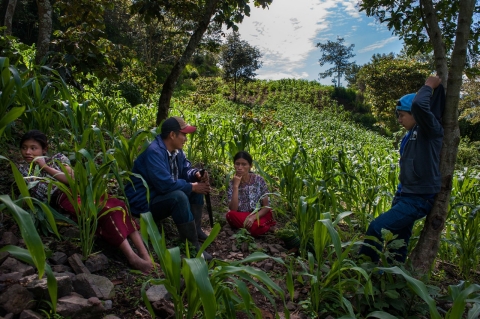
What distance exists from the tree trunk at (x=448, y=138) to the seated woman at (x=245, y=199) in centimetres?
117

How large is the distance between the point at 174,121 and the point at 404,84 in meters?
Result: 16.7

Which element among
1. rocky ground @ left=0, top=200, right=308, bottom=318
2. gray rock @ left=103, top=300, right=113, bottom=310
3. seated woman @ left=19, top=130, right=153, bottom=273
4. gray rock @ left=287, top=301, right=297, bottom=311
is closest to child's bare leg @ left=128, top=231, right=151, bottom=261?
seated woman @ left=19, top=130, right=153, bottom=273

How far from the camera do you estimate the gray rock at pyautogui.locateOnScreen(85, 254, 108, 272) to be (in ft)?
6.48

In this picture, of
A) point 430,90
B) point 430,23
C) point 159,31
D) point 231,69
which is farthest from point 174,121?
point 231,69

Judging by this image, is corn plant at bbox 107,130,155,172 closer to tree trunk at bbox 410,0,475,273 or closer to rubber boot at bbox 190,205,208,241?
rubber boot at bbox 190,205,208,241

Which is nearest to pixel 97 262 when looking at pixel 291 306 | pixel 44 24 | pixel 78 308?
pixel 78 308

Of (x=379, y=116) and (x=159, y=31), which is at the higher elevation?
(x=159, y=31)

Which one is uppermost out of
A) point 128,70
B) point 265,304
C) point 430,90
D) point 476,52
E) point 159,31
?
point 159,31

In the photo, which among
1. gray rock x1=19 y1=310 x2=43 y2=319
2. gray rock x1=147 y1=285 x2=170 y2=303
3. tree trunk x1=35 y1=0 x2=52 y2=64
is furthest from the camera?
tree trunk x1=35 y1=0 x2=52 y2=64

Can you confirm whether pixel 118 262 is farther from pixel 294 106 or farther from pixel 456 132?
pixel 294 106

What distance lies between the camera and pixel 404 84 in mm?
16953

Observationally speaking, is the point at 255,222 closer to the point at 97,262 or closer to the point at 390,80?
the point at 97,262

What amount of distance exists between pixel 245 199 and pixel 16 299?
1.96m

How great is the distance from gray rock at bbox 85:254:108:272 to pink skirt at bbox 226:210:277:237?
1.23 metres
